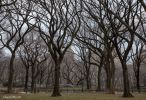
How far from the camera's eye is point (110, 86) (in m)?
34.1

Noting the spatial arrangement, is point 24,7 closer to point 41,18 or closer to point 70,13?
point 41,18

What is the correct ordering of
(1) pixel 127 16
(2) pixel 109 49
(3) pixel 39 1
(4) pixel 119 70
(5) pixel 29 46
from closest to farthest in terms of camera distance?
(1) pixel 127 16 → (3) pixel 39 1 → (2) pixel 109 49 → (5) pixel 29 46 → (4) pixel 119 70

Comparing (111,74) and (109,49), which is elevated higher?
(109,49)

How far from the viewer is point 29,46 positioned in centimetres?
5394

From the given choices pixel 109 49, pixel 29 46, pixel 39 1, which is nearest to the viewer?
pixel 39 1

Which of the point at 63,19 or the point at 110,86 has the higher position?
the point at 63,19

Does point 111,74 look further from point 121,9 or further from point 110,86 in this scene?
point 121,9

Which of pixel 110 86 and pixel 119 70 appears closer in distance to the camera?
pixel 110 86

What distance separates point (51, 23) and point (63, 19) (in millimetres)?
1385

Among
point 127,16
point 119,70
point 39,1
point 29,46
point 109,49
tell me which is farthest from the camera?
point 119,70

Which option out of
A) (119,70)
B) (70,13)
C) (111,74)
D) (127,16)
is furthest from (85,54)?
(119,70)

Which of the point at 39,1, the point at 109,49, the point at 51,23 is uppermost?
the point at 39,1

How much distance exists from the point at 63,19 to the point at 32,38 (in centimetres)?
2481

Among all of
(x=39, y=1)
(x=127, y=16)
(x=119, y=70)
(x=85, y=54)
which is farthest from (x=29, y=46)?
(x=119, y=70)
